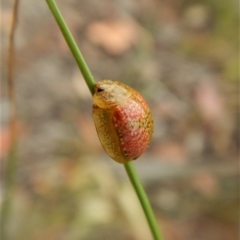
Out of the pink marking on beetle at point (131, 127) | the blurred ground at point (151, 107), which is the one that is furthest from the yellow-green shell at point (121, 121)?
the blurred ground at point (151, 107)

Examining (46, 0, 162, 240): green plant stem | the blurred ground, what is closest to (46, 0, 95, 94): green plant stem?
(46, 0, 162, 240): green plant stem

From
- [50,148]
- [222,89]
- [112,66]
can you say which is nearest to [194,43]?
[222,89]

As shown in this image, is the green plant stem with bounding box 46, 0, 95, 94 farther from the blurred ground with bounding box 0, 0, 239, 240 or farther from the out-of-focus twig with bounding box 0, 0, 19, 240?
the blurred ground with bounding box 0, 0, 239, 240

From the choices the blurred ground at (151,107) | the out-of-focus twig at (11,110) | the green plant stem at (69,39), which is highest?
the green plant stem at (69,39)

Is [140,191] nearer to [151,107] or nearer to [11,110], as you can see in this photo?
[11,110]

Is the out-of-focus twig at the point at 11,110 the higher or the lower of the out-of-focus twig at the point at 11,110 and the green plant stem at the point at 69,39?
the lower

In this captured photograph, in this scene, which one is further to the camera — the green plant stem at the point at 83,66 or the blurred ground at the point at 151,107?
the blurred ground at the point at 151,107

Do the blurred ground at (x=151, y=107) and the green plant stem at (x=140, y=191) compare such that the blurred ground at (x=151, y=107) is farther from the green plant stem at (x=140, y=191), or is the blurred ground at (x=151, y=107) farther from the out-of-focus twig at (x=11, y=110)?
the green plant stem at (x=140, y=191)

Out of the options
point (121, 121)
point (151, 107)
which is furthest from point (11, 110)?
point (151, 107)
